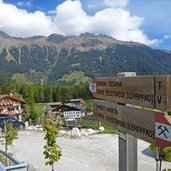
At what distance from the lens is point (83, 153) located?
76.6 feet

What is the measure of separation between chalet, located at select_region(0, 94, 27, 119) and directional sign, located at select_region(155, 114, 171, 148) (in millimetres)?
51437

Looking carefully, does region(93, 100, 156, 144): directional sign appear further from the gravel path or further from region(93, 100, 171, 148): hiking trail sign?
the gravel path

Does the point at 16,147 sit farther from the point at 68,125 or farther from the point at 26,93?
the point at 26,93

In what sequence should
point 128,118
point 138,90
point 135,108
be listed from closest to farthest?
point 138,90, point 135,108, point 128,118

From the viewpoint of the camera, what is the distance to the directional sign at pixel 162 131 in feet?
9.61

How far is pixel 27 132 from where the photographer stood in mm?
34688

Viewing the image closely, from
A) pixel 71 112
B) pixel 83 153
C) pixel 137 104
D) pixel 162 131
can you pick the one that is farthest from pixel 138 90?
pixel 71 112

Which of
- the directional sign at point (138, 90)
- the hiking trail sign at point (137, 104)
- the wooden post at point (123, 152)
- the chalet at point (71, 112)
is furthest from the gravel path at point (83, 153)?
the chalet at point (71, 112)

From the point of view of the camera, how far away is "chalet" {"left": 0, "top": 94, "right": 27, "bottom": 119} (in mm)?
53125

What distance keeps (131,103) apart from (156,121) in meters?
0.77

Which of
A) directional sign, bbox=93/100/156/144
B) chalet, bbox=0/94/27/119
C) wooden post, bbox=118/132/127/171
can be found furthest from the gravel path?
chalet, bbox=0/94/27/119

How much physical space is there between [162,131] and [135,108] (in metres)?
0.80

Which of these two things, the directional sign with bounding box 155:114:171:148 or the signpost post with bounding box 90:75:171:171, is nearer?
the directional sign with bounding box 155:114:171:148

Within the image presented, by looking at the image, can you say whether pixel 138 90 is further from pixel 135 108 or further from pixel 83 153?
pixel 83 153
